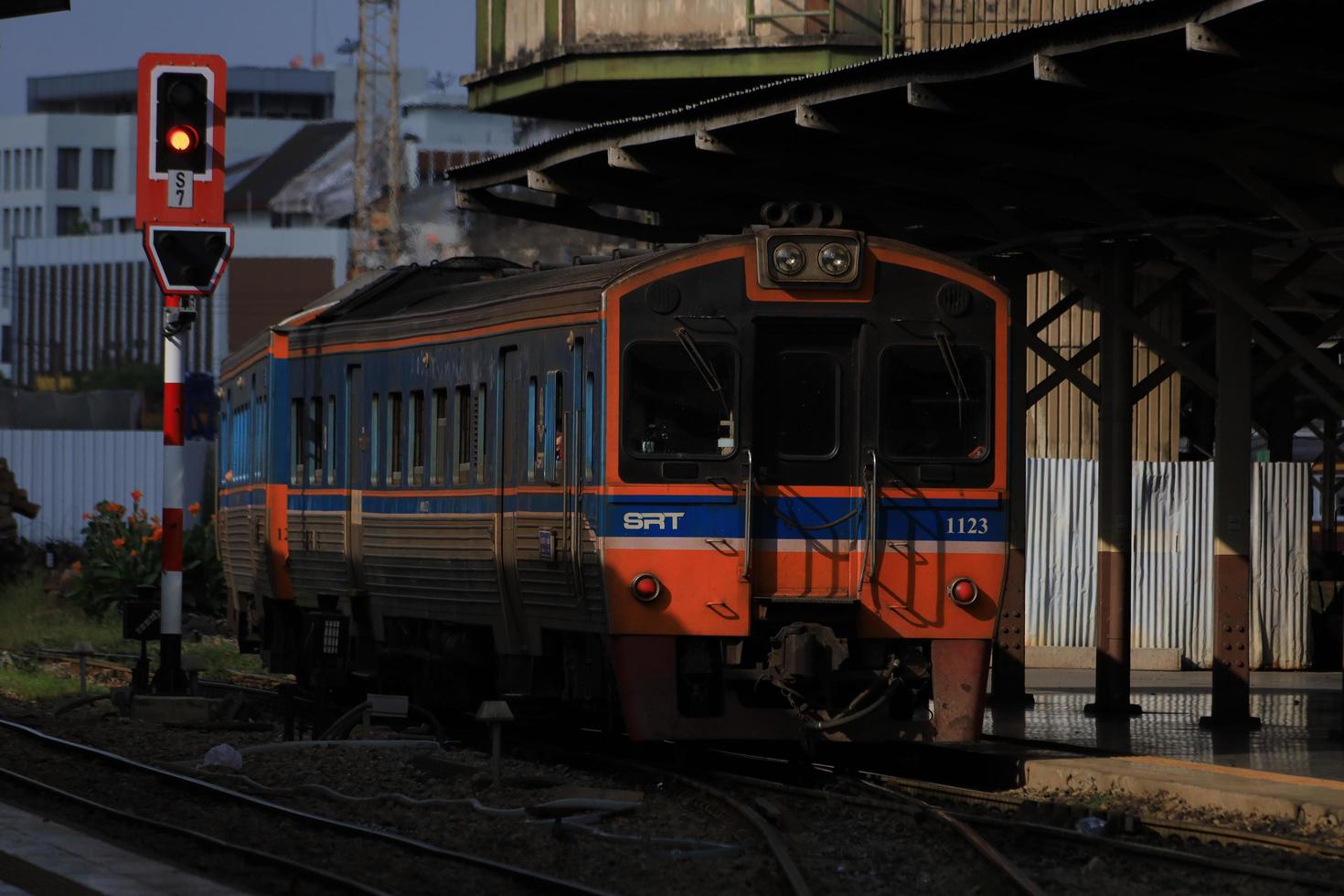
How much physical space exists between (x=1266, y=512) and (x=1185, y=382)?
322 centimetres

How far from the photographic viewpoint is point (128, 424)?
66.6 m

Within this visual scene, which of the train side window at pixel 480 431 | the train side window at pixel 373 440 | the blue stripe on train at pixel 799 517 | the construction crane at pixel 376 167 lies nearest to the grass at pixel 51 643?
the train side window at pixel 373 440

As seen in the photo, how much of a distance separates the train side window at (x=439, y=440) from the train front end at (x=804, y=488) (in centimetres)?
276

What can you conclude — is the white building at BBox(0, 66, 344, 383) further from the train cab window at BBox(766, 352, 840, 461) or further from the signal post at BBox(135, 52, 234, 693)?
the train cab window at BBox(766, 352, 840, 461)

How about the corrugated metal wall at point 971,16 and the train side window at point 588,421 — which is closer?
the train side window at point 588,421

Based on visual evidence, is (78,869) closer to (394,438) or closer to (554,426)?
(554,426)

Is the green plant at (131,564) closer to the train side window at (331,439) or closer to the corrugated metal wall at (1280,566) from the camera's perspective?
the train side window at (331,439)

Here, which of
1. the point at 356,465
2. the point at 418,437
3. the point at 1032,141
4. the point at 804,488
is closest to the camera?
the point at 804,488

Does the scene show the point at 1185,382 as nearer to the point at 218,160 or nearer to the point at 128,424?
the point at 218,160

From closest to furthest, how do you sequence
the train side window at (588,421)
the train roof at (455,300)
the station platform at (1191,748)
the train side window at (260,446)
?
1. the station platform at (1191,748)
2. the train side window at (588,421)
3. the train roof at (455,300)
4. the train side window at (260,446)

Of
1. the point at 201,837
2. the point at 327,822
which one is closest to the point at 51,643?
the point at 327,822

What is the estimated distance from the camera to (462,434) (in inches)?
581

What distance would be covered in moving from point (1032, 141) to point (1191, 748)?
459 centimetres

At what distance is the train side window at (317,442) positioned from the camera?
56.9ft
